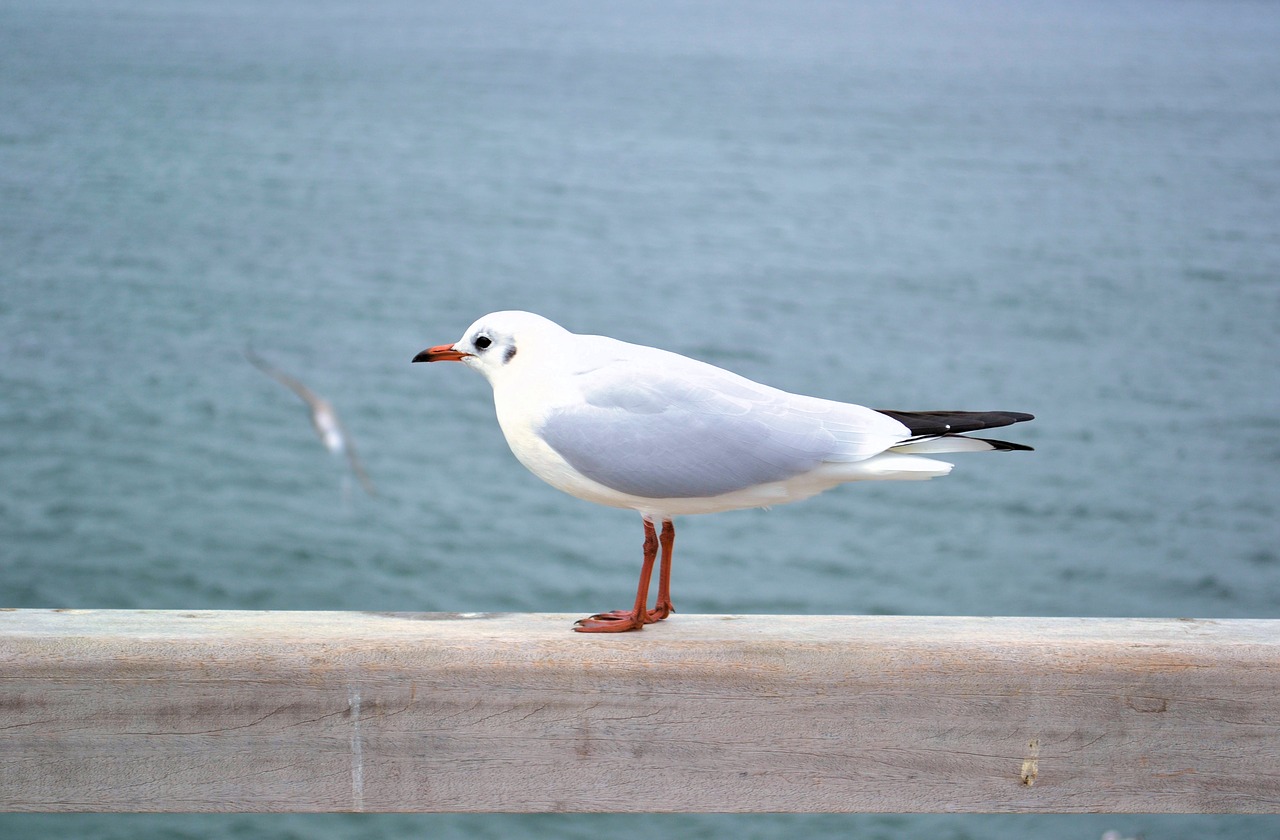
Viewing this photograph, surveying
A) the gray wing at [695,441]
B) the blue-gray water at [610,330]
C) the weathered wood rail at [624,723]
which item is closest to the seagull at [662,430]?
the gray wing at [695,441]

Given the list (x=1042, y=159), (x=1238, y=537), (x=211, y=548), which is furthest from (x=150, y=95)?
(x=1238, y=537)

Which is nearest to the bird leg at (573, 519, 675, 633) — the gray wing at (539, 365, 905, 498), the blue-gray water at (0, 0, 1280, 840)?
the gray wing at (539, 365, 905, 498)

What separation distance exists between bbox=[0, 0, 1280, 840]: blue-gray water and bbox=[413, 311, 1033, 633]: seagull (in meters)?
3.84

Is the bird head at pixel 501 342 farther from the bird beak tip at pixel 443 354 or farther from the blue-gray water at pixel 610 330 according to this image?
the blue-gray water at pixel 610 330

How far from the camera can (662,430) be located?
2.00 metres

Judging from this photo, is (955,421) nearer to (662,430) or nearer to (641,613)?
(662,430)

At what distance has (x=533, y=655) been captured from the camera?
1.66 metres

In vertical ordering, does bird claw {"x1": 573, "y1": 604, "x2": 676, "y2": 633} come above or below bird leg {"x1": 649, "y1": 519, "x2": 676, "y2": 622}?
→ below

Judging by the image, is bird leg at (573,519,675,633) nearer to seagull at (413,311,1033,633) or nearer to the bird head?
seagull at (413,311,1033,633)

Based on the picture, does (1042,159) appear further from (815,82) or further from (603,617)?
(603,617)

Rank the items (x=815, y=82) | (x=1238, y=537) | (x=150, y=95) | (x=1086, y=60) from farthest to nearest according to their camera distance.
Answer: (x=1086, y=60) → (x=815, y=82) → (x=150, y=95) → (x=1238, y=537)

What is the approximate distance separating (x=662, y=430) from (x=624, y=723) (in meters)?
0.50

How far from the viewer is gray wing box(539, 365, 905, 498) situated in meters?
1.96

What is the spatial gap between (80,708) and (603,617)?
0.78 metres
